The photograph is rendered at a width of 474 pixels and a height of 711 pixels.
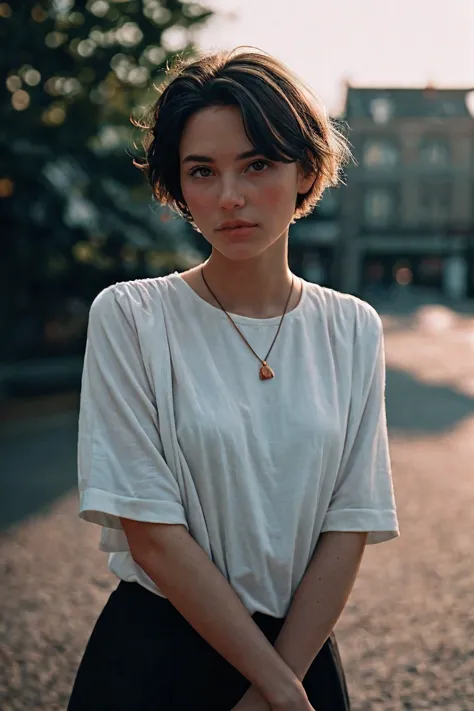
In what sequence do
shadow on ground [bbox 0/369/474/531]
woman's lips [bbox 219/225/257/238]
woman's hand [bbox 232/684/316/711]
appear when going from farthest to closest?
shadow on ground [bbox 0/369/474/531] → woman's lips [bbox 219/225/257/238] → woman's hand [bbox 232/684/316/711]

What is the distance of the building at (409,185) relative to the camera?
45.7m

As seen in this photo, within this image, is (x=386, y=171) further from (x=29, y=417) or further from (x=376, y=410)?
(x=376, y=410)

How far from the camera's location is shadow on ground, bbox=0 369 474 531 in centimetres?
602

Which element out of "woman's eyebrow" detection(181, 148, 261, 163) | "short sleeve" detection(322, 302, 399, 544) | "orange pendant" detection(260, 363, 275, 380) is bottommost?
"short sleeve" detection(322, 302, 399, 544)

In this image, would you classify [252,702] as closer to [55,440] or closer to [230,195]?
[230,195]

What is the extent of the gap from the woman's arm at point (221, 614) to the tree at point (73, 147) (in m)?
10.5

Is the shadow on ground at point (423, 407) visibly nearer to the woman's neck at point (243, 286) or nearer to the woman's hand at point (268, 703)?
the woman's neck at point (243, 286)

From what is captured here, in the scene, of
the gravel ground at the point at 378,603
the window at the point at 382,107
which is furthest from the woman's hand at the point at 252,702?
the window at the point at 382,107

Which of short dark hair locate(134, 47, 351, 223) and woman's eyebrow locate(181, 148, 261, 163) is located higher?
short dark hair locate(134, 47, 351, 223)

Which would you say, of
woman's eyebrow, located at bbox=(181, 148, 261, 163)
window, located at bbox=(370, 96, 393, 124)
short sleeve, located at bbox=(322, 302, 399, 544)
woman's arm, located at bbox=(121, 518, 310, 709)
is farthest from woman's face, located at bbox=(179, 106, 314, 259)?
window, located at bbox=(370, 96, 393, 124)

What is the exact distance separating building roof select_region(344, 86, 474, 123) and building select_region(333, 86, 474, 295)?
5cm

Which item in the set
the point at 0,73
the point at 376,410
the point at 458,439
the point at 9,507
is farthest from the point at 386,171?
the point at 376,410

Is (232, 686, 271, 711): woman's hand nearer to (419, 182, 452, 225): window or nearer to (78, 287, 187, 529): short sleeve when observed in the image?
(78, 287, 187, 529): short sleeve

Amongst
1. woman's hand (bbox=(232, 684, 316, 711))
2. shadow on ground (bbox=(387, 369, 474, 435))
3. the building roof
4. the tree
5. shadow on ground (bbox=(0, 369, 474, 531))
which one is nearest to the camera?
woman's hand (bbox=(232, 684, 316, 711))
